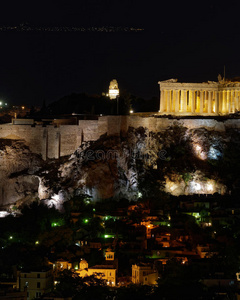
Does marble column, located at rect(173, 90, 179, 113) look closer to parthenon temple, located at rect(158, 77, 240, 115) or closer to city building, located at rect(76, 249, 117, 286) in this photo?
parthenon temple, located at rect(158, 77, 240, 115)

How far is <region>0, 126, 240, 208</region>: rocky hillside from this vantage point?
266 ft

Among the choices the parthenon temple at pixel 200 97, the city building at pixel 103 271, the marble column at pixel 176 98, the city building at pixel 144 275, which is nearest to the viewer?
the city building at pixel 144 275

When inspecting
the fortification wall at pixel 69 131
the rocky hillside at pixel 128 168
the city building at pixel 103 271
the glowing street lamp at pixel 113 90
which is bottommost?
the city building at pixel 103 271

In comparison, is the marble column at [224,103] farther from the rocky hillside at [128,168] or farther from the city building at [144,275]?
the city building at [144,275]

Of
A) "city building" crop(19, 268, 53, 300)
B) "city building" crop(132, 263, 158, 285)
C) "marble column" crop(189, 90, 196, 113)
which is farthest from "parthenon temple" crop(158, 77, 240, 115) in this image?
"city building" crop(19, 268, 53, 300)

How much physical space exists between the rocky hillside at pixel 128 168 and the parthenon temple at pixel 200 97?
1058cm

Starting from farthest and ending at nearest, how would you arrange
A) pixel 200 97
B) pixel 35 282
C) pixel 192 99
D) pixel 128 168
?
pixel 200 97 < pixel 192 99 < pixel 128 168 < pixel 35 282

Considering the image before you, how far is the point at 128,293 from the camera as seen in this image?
57344mm

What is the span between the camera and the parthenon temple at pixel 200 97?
97.6 m

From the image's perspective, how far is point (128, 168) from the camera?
82562 mm

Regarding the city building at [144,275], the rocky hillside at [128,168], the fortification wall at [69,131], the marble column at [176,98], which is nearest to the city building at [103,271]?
the city building at [144,275]

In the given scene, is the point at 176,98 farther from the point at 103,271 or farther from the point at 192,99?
the point at 103,271

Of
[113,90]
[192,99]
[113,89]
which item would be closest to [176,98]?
[192,99]

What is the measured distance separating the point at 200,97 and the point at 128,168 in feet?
63.3
